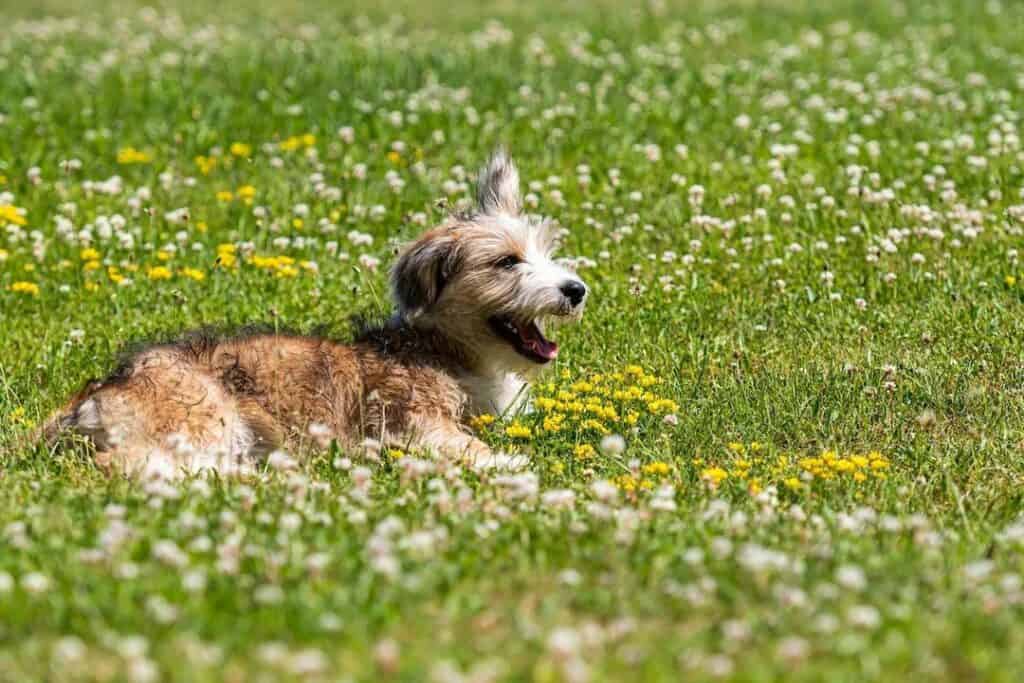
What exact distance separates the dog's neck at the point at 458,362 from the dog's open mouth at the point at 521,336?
0.17 meters

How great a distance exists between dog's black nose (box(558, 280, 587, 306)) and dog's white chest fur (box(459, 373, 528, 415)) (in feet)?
1.75

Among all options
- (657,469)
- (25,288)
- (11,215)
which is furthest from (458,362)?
(11,215)

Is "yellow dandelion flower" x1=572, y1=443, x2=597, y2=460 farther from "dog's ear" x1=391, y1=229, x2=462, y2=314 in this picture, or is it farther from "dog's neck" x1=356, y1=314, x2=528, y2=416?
"dog's ear" x1=391, y1=229, x2=462, y2=314

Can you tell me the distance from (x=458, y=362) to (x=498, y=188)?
3.12 ft

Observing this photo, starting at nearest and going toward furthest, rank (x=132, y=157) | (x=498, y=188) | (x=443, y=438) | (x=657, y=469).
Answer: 1. (x=657, y=469)
2. (x=443, y=438)
3. (x=498, y=188)
4. (x=132, y=157)

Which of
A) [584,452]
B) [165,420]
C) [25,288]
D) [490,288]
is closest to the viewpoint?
[165,420]

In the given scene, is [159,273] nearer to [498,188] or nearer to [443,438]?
[498,188]

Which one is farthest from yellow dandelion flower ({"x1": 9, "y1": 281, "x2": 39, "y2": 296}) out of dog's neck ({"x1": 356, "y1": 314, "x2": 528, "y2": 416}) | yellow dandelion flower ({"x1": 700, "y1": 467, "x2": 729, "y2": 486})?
yellow dandelion flower ({"x1": 700, "y1": 467, "x2": 729, "y2": 486})

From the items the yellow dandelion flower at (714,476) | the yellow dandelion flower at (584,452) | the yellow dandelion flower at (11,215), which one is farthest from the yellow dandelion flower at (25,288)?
the yellow dandelion flower at (714,476)

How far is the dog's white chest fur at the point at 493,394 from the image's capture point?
24.5ft

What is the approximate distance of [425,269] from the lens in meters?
7.39

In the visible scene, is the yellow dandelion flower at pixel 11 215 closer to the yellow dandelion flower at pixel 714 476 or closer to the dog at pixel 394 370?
the dog at pixel 394 370

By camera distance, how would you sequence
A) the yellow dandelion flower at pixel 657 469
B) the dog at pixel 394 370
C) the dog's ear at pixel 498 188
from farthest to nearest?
the dog's ear at pixel 498 188 → the dog at pixel 394 370 → the yellow dandelion flower at pixel 657 469

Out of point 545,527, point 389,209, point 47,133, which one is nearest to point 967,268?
point 389,209
